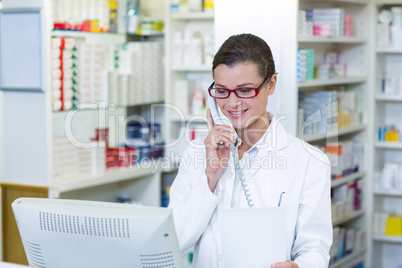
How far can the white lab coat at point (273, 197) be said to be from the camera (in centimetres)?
211

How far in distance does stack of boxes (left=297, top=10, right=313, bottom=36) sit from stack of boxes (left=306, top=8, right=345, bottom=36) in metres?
0.17

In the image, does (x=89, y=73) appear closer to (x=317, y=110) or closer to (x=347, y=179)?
(x=317, y=110)

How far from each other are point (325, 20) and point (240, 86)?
2511 mm

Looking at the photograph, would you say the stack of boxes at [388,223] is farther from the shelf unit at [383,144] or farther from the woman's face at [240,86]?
the woman's face at [240,86]

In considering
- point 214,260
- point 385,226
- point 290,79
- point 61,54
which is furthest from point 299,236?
point 385,226

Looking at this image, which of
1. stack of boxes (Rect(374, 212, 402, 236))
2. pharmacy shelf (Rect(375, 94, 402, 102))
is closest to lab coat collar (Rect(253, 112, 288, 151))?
pharmacy shelf (Rect(375, 94, 402, 102))

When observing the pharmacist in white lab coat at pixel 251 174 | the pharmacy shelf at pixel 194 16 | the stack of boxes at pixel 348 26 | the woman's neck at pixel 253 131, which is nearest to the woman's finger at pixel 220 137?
the pharmacist in white lab coat at pixel 251 174

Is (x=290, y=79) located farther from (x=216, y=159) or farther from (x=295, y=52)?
(x=216, y=159)

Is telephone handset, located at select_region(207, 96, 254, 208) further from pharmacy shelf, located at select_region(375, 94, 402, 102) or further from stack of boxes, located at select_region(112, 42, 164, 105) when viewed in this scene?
pharmacy shelf, located at select_region(375, 94, 402, 102)

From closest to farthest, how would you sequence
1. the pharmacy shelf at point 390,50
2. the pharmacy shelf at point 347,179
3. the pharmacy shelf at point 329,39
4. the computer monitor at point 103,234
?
the computer monitor at point 103,234 < the pharmacy shelf at point 329,39 < the pharmacy shelf at point 347,179 < the pharmacy shelf at point 390,50

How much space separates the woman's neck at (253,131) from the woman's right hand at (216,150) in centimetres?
10

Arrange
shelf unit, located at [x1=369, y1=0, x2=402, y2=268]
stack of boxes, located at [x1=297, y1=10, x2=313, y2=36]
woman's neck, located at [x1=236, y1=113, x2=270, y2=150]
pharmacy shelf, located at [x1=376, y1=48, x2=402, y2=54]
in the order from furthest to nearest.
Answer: shelf unit, located at [x1=369, y1=0, x2=402, y2=268] → pharmacy shelf, located at [x1=376, y1=48, x2=402, y2=54] → stack of boxes, located at [x1=297, y1=10, x2=313, y2=36] → woman's neck, located at [x1=236, y1=113, x2=270, y2=150]

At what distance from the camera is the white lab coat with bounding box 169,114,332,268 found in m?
2.11

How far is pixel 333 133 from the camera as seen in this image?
464 cm
